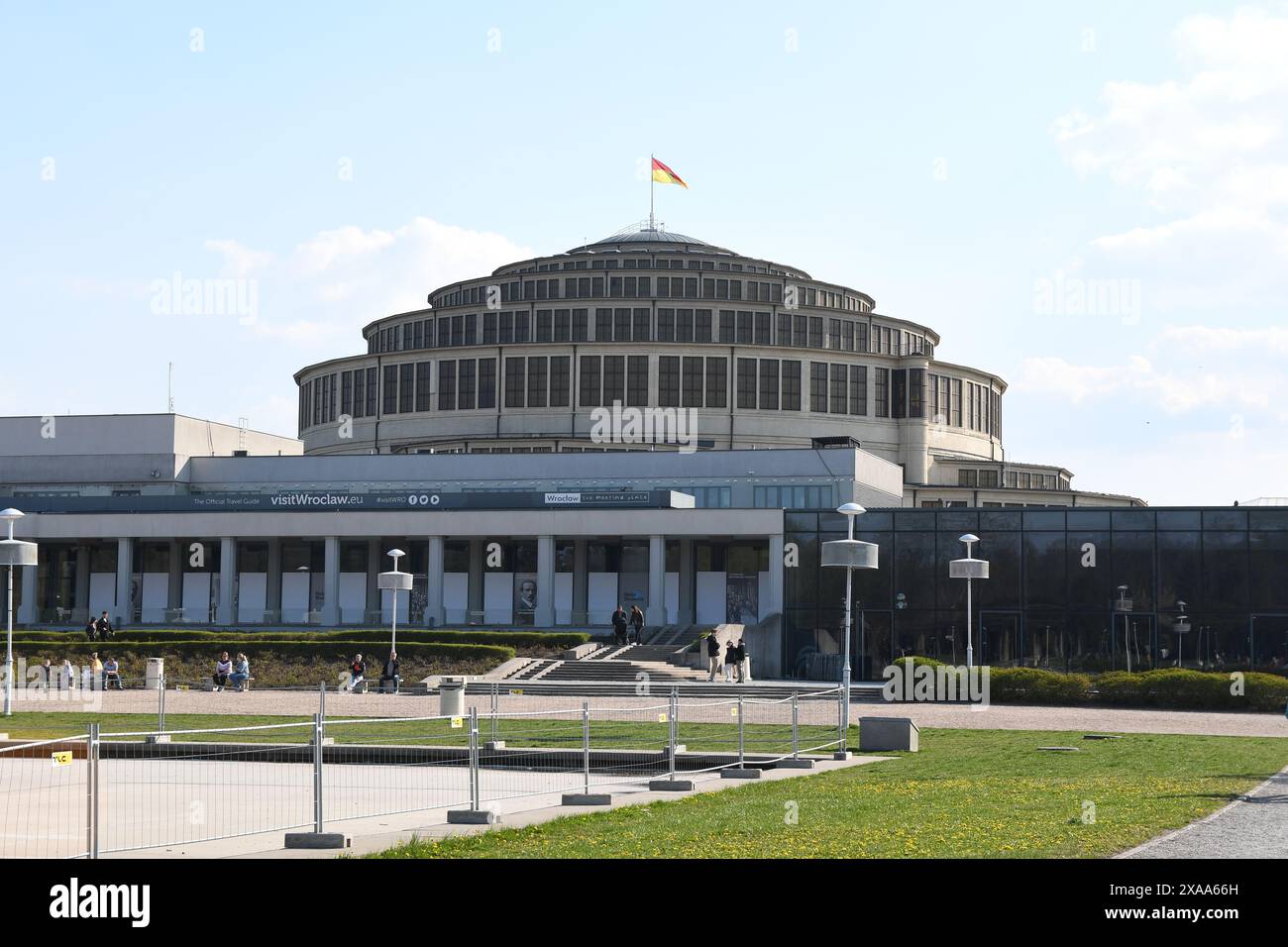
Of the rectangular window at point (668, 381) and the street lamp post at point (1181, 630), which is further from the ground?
the rectangular window at point (668, 381)

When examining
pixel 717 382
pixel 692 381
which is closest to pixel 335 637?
pixel 692 381

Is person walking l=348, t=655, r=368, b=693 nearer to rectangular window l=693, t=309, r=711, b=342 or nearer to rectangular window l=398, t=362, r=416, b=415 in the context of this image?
rectangular window l=398, t=362, r=416, b=415

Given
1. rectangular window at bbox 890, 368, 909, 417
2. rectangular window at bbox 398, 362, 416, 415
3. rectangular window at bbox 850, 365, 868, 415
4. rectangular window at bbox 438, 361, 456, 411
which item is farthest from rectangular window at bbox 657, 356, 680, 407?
rectangular window at bbox 398, 362, 416, 415

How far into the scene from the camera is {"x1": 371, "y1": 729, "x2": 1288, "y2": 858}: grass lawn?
576 inches

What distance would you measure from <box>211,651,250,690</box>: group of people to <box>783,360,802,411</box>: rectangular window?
4483 cm

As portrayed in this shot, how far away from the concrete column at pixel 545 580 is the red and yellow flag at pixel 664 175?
102 feet

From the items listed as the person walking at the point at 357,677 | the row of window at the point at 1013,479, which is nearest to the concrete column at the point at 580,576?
the person walking at the point at 357,677

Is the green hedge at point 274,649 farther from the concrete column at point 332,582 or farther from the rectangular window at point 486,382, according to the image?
the rectangular window at point 486,382

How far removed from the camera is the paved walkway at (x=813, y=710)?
38.2 meters

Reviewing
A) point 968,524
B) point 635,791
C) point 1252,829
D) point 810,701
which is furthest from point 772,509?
point 1252,829

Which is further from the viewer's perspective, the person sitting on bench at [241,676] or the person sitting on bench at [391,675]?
the person sitting on bench at [241,676]

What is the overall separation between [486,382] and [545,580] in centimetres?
2617
